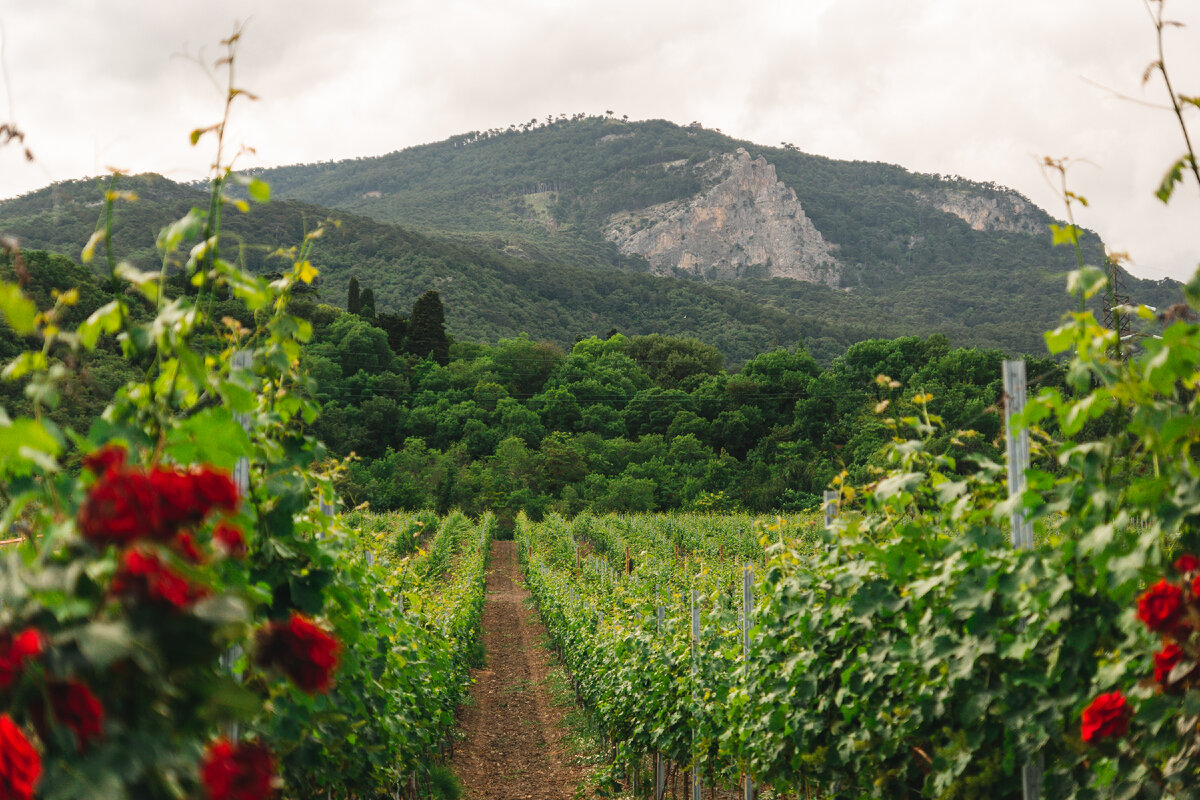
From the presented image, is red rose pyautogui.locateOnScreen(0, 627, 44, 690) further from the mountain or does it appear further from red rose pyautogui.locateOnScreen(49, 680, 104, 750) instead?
the mountain

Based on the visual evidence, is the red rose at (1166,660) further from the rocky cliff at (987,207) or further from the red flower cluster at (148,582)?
the rocky cliff at (987,207)

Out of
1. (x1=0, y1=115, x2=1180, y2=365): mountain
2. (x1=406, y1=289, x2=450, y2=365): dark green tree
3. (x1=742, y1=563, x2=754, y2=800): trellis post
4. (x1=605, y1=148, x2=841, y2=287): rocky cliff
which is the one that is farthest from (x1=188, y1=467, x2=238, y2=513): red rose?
(x1=605, y1=148, x2=841, y2=287): rocky cliff

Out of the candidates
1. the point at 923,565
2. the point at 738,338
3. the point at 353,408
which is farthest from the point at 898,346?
the point at 923,565

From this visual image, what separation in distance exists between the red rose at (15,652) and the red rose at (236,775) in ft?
0.71

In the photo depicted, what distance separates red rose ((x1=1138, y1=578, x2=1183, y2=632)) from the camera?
1388 mm

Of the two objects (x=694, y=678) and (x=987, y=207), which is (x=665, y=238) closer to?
(x=987, y=207)

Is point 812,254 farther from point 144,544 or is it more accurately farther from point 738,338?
point 144,544

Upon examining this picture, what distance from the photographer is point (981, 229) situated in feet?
302

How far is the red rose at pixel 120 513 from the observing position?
3.13 feet

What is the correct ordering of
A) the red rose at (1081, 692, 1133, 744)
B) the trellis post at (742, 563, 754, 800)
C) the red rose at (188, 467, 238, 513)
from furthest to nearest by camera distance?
the trellis post at (742, 563, 754, 800)
the red rose at (1081, 692, 1133, 744)
the red rose at (188, 467, 238, 513)

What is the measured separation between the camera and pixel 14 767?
828 mm

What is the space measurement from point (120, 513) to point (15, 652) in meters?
0.17

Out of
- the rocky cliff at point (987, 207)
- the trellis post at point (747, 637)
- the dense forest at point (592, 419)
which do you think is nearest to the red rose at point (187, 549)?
the trellis post at point (747, 637)

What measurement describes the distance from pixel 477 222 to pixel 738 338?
37523 millimetres
